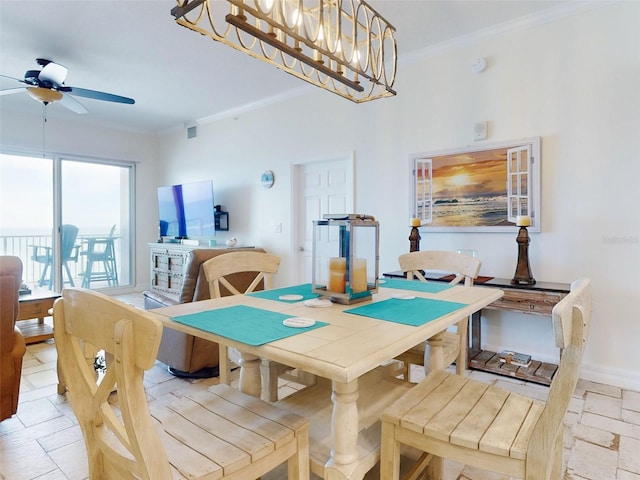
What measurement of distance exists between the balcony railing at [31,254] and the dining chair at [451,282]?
17.9 ft

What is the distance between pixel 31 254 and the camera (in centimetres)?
536

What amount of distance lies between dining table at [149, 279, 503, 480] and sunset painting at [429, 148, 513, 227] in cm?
149

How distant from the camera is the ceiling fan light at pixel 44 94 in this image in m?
3.30

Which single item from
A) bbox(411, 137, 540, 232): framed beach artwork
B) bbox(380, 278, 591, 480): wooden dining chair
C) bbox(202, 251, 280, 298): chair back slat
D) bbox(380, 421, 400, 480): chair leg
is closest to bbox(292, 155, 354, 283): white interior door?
bbox(411, 137, 540, 232): framed beach artwork

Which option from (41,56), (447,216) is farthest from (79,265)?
(447,216)

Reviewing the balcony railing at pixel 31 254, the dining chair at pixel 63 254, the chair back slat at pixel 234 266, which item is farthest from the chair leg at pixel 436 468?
the dining chair at pixel 63 254

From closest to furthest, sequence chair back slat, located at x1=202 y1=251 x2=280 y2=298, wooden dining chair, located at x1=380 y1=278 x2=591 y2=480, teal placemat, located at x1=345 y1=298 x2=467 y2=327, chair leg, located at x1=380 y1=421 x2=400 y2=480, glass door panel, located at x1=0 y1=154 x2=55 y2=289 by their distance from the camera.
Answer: wooden dining chair, located at x1=380 y1=278 x2=591 y2=480, chair leg, located at x1=380 y1=421 x2=400 y2=480, teal placemat, located at x1=345 y1=298 x2=467 y2=327, chair back slat, located at x1=202 y1=251 x2=280 y2=298, glass door panel, located at x1=0 y1=154 x2=55 y2=289

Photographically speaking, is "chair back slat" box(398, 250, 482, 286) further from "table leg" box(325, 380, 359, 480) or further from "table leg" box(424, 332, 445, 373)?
"table leg" box(325, 380, 359, 480)

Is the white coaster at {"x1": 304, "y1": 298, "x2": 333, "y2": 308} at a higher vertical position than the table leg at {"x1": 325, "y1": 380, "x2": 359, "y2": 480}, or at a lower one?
higher

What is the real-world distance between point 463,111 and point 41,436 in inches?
148

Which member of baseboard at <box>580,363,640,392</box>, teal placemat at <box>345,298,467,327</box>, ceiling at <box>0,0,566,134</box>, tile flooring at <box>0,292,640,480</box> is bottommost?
tile flooring at <box>0,292,640,480</box>

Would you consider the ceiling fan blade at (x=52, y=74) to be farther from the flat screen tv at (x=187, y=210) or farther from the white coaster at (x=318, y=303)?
the white coaster at (x=318, y=303)

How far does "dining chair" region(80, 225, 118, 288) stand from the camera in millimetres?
5809

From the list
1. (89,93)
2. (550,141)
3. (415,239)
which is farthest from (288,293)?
(89,93)
